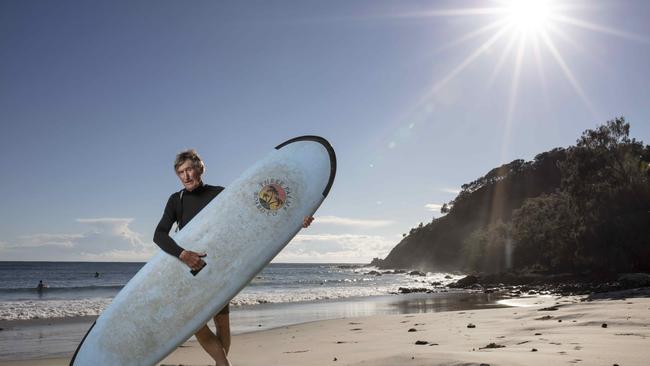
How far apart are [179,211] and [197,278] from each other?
58 centimetres

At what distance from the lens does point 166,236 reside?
12.1ft

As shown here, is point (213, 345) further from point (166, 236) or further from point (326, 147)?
point (326, 147)

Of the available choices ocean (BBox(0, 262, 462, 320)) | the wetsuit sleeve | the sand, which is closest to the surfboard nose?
the wetsuit sleeve

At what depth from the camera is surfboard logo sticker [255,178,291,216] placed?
4.09 m

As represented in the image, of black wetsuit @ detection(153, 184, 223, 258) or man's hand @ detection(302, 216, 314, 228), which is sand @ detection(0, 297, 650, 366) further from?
black wetsuit @ detection(153, 184, 223, 258)

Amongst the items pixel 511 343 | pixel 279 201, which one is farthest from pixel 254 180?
pixel 511 343

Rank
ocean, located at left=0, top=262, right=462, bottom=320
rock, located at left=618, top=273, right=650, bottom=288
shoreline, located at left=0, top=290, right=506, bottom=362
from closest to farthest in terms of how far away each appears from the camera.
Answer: shoreline, located at left=0, top=290, right=506, bottom=362 < ocean, located at left=0, top=262, right=462, bottom=320 < rock, located at left=618, top=273, right=650, bottom=288

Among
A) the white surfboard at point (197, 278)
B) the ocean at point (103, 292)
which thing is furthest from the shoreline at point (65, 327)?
the white surfboard at point (197, 278)

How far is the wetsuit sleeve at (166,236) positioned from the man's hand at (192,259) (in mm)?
43

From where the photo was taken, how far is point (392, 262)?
11181cm

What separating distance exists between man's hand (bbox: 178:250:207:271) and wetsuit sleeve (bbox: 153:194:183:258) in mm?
43

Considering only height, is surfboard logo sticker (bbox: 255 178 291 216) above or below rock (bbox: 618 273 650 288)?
above

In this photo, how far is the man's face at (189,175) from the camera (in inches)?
144

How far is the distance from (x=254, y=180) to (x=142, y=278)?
4.12 feet
